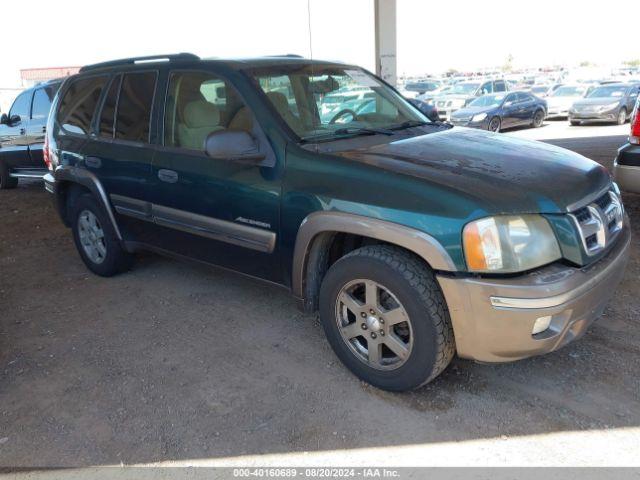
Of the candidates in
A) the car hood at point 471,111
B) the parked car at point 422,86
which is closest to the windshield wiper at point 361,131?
the car hood at point 471,111

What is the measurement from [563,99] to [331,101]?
2041cm

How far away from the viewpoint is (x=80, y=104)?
4.99 meters

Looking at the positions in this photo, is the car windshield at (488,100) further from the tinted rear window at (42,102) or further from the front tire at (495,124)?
the tinted rear window at (42,102)

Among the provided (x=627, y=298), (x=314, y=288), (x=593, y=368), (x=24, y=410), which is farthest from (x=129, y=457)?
(x=627, y=298)

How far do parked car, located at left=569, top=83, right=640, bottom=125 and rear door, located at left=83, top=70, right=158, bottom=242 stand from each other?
1734cm

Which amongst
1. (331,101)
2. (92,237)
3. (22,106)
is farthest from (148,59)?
(22,106)

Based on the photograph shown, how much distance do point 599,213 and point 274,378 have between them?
6.54ft

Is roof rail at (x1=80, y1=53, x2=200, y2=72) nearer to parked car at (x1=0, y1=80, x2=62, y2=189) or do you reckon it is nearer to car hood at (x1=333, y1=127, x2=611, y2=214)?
car hood at (x1=333, y1=127, x2=611, y2=214)

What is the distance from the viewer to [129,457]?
2688mm

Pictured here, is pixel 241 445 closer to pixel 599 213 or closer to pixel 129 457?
pixel 129 457

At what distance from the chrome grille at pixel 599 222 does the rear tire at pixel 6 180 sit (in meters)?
10.1

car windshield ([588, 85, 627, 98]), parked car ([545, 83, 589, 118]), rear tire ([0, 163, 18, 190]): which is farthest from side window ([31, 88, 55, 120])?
parked car ([545, 83, 589, 118])

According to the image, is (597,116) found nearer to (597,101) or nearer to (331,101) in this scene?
(597,101)

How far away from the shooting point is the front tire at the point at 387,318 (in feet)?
9.07
